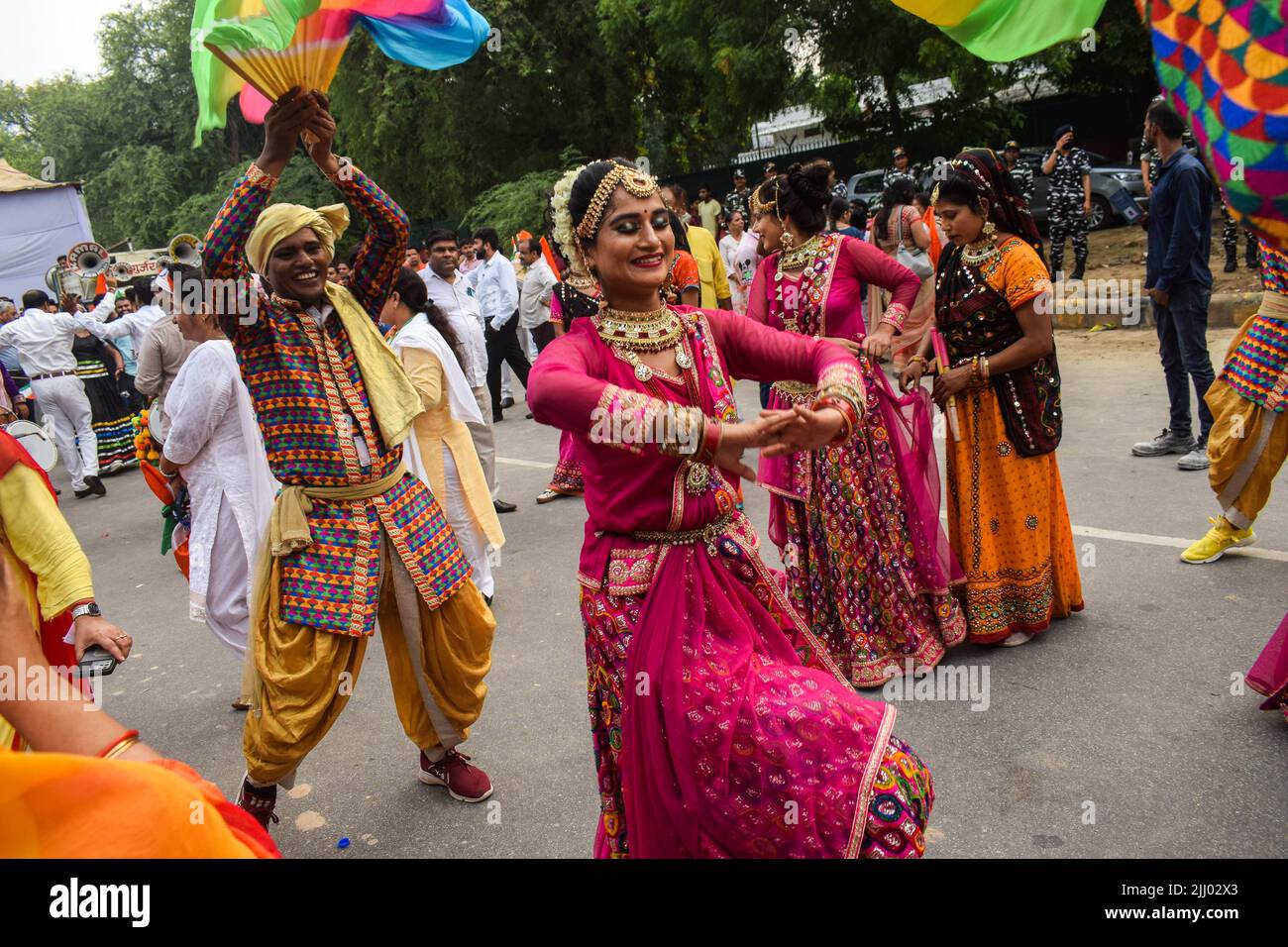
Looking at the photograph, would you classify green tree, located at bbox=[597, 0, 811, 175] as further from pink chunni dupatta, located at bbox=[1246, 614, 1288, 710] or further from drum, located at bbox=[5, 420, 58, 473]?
drum, located at bbox=[5, 420, 58, 473]

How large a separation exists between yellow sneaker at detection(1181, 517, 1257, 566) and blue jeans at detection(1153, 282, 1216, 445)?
178 centimetres

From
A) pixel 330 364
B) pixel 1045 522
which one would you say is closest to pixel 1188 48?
pixel 330 364

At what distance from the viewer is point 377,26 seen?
2953 mm

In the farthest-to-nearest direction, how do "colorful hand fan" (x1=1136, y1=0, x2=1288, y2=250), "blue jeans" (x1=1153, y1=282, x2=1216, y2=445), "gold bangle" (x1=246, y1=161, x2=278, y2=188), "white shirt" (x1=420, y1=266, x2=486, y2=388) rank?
"white shirt" (x1=420, y1=266, x2=486, y2=388) < "blue jeans" (x1=1153, y1=282, x2=1216, y2=445) < "gold bangle" (x1=246, y1=161, x2=278, y2=188) < "colorful hand fan" (x1=1136, y1=0, x2=1288, y2=250)

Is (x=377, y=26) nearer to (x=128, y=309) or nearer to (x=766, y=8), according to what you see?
(x=128, y=309)

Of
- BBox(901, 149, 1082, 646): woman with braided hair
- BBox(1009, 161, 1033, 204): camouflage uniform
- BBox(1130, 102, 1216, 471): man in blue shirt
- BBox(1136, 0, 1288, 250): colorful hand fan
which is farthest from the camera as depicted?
BBox(1009, 161, 1033, 204): camouflage uniform

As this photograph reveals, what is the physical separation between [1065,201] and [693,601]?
13101 millimetres

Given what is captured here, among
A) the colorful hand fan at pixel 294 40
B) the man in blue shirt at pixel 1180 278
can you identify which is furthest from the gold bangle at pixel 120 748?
the man in blue shirt at pixel 1180 278

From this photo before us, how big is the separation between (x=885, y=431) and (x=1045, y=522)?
2.65 feet

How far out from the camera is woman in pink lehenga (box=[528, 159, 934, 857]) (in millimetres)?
2166

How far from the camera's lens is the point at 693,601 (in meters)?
2.45

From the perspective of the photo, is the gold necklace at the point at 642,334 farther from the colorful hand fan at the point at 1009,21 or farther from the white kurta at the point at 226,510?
the white kurta at the point at 226,510

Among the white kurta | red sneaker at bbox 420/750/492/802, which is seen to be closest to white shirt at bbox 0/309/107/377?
the white kurta

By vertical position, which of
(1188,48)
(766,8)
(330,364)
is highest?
(766,8)
